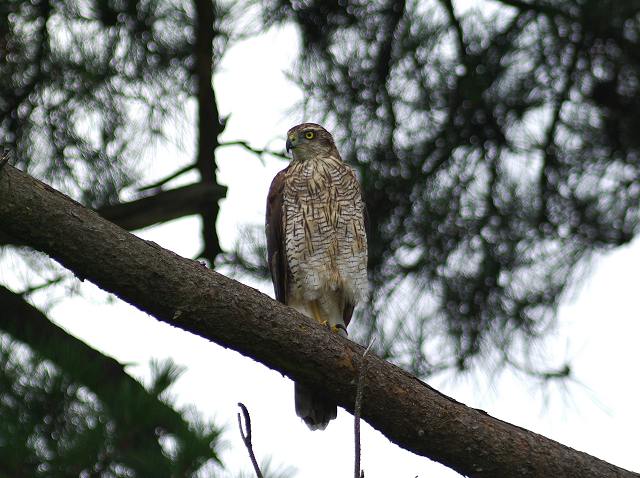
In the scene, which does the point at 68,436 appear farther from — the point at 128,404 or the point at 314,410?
the point at 314,410

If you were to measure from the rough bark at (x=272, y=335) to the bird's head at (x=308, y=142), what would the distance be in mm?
2052

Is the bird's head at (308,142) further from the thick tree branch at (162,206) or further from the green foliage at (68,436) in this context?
the green foliage at (68,436)

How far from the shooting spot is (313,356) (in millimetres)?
3416

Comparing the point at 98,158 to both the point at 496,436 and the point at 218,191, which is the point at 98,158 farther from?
the point at 496,436

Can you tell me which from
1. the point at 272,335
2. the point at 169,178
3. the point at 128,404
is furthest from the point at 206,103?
the point at 128,404

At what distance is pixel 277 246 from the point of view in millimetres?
5148

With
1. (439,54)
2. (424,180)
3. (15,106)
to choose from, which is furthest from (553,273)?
(15,106)

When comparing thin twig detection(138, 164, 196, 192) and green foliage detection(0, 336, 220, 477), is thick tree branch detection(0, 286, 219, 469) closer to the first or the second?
green foliage detection(0, 336, 220, 477)

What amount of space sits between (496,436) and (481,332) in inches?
90.8

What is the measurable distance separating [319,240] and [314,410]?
37.0 inches

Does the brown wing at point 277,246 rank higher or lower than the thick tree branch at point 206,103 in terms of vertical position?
lower

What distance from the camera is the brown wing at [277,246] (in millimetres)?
5129

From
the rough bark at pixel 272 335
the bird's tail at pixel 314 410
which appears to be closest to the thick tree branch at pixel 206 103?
the bird's tail at pixel 314 410

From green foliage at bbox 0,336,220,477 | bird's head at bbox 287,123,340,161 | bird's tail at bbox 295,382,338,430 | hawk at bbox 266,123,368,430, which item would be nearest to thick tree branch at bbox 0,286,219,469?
green foliage at bbox 0,336,220,477
